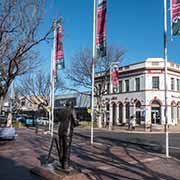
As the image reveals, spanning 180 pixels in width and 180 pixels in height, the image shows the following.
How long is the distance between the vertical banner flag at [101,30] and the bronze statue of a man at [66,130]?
8671mm

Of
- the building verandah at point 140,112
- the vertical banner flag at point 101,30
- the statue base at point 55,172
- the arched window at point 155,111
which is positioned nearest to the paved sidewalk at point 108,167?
the statue base at point 55,172

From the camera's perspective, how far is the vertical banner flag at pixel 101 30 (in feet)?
57.7

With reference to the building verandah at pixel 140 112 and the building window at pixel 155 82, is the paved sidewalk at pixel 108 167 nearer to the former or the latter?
the building verandah at pixel 140 112

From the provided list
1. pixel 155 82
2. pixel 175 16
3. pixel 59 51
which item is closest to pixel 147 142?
pixel 59 51

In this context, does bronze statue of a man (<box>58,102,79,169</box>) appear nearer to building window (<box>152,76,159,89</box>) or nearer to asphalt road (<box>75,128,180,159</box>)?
asphalt road (<box>75,128,180,159</box>)

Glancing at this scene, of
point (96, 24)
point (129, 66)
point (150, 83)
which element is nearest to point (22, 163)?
point (96, 24)

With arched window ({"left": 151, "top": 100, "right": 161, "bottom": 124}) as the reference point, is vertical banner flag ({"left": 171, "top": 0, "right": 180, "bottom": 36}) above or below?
above

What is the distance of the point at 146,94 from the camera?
47344 mm

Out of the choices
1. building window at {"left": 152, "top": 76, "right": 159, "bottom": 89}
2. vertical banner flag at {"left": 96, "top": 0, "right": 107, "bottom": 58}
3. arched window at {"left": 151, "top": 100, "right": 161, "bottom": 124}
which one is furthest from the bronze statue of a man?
building window at {"left": 152, "top": 76, "right": 159, "bottom": 89}

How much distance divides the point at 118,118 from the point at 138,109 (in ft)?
16.1

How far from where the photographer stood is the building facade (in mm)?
47247

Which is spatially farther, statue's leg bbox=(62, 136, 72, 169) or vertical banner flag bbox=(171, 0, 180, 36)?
vertical banner flag bbox=(171, 0, 180, 36)

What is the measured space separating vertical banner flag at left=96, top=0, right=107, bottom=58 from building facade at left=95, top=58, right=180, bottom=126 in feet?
91.5

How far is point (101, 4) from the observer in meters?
18.0
